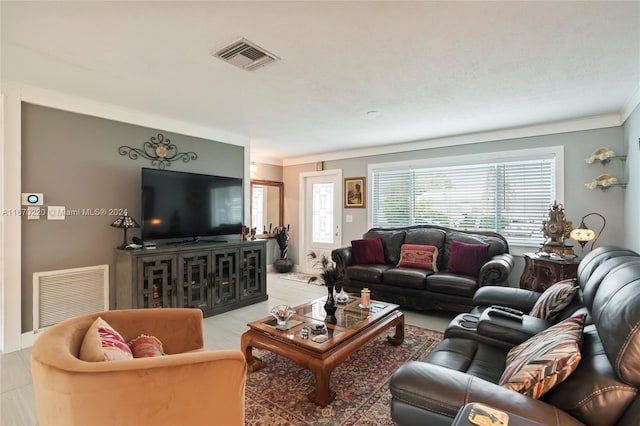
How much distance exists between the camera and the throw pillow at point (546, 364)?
44.6 inches

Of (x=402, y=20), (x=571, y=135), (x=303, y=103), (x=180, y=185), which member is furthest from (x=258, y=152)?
(x=571, y=135)

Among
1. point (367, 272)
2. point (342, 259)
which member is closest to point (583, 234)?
point (367, 272)

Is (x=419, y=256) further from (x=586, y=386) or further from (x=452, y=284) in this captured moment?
(x=586, y=386)

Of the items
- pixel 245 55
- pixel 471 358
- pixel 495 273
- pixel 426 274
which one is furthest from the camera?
pixel 426 274

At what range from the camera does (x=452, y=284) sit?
11.7ft

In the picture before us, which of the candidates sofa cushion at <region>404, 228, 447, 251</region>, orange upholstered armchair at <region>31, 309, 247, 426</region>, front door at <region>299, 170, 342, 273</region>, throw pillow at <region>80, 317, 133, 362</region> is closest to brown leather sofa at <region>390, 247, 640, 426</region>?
orange upholstered armchair at <region>31, 309, 247, 426</region>

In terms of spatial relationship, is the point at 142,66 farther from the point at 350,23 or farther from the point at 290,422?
the point at 290,422

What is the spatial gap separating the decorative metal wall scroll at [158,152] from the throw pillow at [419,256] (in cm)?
328

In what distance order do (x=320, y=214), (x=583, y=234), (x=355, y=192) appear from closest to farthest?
(x=583, y=234) → (x=355, y=192) → (x=320, y=214)

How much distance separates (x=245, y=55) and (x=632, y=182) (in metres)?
3.99

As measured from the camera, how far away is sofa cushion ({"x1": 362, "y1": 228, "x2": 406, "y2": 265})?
4.64 metres

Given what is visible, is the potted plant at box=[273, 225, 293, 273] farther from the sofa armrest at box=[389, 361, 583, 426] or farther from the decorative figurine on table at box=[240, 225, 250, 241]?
the sofa armrest at box=[389, 361, 583, 426]

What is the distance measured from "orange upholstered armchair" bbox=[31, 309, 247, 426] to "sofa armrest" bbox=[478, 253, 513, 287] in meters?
3.08

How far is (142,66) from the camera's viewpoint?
8.01 feet
